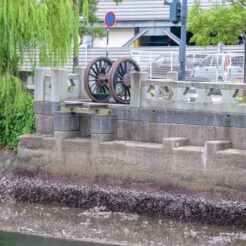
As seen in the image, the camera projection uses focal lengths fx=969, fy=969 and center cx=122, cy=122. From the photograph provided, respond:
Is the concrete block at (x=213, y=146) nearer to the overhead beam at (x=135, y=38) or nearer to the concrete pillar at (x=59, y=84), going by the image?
the concrete pillar at (x=59, y=84)

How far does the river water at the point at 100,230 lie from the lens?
62.6ft

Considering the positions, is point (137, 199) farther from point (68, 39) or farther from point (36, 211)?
point (68, 39)

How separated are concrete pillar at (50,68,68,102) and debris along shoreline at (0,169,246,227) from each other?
81.6 inches

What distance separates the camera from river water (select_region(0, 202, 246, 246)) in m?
19.1

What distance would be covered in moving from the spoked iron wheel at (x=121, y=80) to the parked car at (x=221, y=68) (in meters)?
7.49

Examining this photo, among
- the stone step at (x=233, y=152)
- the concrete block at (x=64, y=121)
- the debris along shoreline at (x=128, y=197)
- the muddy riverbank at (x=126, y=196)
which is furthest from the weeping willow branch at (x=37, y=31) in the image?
the stone step at (x=233, y=152)

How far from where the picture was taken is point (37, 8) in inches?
992

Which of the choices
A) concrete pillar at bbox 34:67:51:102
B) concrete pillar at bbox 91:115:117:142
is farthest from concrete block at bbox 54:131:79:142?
concrete pillar at bbox 34:67:51:102

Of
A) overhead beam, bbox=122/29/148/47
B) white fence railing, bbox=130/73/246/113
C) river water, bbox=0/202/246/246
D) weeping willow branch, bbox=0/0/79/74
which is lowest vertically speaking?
river water, bbox=0/202/246/246

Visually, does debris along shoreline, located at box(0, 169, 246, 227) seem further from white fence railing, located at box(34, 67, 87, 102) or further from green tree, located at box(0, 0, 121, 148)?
white fence railing, located at box(34, 67, 87, 102)

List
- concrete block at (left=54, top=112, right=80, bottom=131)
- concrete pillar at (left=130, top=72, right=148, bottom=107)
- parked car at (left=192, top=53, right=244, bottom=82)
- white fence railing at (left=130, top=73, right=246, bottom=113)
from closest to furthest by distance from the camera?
white fence railing at (left=130, top=73, right=246, bottom=113) < concrete pillar at (left=130, top=72, right=148, bottom=107) < concrete block at (left=54, top=112, right=80, bottom=131) < parked car at (left=192, top=53, right=244, bottom=82)

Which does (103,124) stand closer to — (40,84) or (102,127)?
(102,127)

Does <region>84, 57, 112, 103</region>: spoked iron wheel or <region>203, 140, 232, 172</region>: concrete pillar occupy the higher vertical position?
<region>84, 57, 112, 103</region>: spoked iron wheel

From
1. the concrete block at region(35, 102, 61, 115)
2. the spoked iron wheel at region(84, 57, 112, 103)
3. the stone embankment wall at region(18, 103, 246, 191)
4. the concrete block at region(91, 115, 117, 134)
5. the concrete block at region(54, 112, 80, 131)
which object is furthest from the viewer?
the concrete block at region(35, 102, 61, 115)
